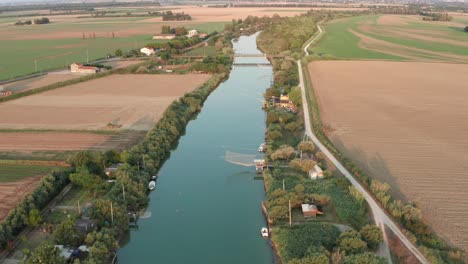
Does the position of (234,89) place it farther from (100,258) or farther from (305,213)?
(100,258)

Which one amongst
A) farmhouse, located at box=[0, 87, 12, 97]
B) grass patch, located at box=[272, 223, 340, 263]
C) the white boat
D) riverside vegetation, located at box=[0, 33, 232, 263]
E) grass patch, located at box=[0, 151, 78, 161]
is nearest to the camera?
grass patch, located at box=[272, 223, 340, 263]

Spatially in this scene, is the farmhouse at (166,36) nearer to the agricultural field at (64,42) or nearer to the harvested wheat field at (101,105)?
the agricultural field at (64,42)

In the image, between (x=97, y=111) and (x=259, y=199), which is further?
(x=97, y=111)

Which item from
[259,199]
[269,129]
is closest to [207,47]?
[269,129]

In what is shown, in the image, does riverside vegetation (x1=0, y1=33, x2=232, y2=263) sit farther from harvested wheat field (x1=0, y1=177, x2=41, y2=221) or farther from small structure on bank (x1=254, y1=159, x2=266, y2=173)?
small structure on bank (x1=254, y1=159, x2=266, y2=173)

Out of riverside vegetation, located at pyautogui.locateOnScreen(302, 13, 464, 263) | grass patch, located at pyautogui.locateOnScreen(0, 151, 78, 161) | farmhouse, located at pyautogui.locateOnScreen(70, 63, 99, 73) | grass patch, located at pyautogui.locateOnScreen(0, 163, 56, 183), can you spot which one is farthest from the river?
farmhouse, located at pyautogui.locateOnScreen(70, 63, 99, 73)

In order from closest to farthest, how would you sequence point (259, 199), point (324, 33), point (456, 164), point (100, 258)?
point (100, 258)
point (259, 199)
point (456, 164)
point (324, 33)

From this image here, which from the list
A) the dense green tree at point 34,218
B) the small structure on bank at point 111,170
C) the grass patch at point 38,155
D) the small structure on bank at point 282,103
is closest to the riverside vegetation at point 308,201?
the small structure on bank at point 282,103

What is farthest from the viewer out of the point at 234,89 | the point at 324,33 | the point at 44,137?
the point at 324,33
